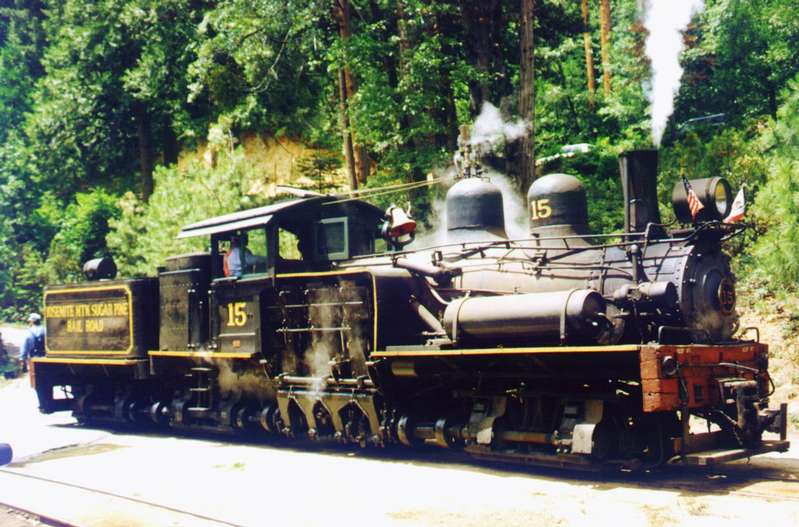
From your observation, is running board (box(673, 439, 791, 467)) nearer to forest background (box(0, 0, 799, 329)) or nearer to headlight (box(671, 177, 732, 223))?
headlight (box(671, 177, 732, 223))

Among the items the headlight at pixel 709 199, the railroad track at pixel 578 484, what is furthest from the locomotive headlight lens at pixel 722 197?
the railroad track at pixel 578 484

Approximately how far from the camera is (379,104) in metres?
17.7

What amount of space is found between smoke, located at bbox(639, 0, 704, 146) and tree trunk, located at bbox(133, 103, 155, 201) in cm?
2292

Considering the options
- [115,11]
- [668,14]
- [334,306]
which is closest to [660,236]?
[668,14]

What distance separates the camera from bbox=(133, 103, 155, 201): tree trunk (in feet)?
96.0

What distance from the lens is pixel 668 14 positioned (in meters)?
9.34

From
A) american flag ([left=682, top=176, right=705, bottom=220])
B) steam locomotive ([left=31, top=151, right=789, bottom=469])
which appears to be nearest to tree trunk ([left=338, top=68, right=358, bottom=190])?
steam locomotive ([left=31, top=151, right=789, bottom=469])

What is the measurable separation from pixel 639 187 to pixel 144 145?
2449 centimetres

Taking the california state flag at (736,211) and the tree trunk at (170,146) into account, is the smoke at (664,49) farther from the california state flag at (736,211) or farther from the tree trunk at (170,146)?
the tree trunk at (170,146)

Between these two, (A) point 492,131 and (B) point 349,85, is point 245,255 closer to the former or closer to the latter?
(A) point 492,131

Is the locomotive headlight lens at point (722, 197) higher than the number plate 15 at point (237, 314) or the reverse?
higher

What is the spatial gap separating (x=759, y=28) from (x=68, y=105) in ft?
73.8

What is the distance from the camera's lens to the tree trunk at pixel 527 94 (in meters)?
16.5

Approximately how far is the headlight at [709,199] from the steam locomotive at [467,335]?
0.08ft
